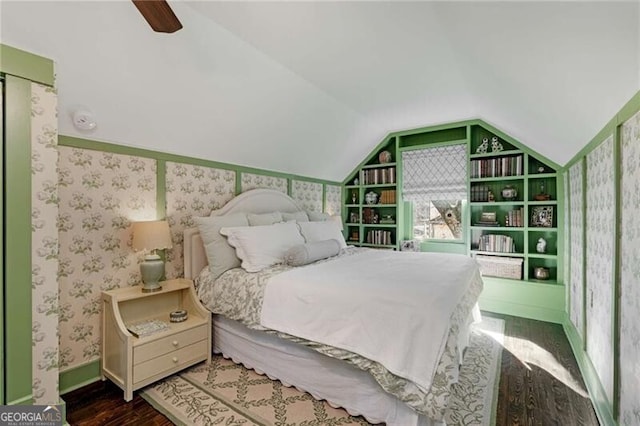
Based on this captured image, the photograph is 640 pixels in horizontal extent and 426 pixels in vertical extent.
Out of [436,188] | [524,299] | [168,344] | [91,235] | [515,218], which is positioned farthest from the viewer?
[436,188]

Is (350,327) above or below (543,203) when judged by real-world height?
below

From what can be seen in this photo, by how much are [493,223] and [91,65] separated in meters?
4.43

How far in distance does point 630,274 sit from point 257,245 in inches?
91.3

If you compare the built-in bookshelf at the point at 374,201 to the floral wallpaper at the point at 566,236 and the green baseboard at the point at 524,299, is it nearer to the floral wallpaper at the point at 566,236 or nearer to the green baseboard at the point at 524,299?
the green baseboard at the point at 524,299

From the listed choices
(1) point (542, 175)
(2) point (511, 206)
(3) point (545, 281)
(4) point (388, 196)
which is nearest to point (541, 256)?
(3) point (545, 281)

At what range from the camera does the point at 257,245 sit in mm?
2652

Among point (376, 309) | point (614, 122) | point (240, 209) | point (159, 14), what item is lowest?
point (376, 309)

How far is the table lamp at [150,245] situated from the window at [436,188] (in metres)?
3.56

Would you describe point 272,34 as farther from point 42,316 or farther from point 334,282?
point 42,316

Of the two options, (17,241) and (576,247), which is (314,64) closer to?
(17,241)

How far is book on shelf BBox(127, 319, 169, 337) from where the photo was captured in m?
2.18

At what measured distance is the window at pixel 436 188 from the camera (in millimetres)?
4391

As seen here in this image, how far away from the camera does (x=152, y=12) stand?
1.39m

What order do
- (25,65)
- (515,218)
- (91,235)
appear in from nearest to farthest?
(25,65), (91,235), (515,218)
